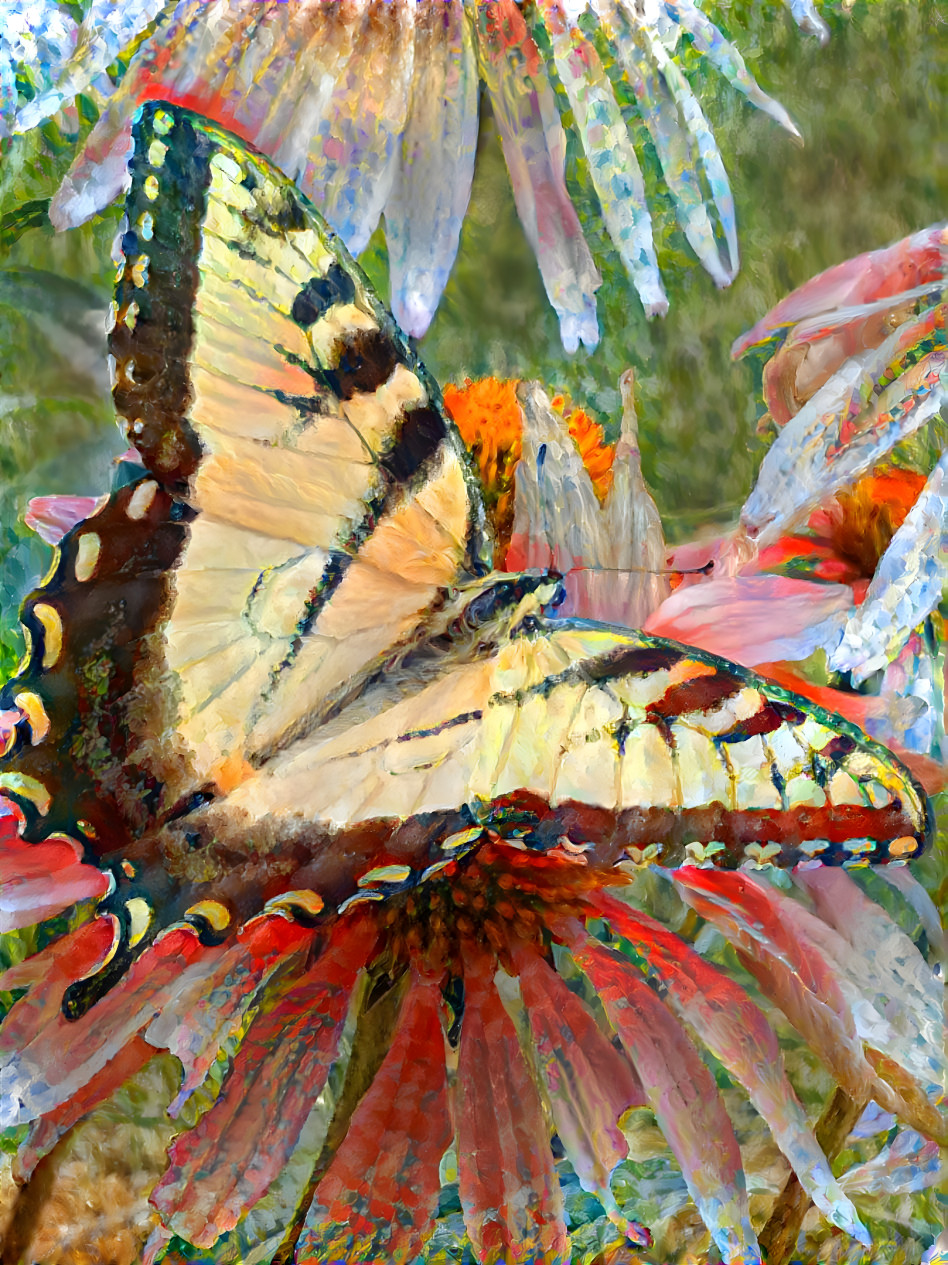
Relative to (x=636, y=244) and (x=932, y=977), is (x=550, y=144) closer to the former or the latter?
(x=636, y=244)

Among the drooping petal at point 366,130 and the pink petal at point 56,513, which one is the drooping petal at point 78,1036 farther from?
the drooping petal at point 366,130

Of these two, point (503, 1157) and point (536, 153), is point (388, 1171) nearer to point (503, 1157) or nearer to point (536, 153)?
point (503, 1157)

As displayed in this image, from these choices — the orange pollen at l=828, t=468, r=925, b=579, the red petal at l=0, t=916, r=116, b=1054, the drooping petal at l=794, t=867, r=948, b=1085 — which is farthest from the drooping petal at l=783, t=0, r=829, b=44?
the red petal at l=0, t=916, r=116, b=1054

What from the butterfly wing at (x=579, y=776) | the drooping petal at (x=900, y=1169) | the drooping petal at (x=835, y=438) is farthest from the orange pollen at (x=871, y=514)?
the drooping petal at (x=900, y=1169)

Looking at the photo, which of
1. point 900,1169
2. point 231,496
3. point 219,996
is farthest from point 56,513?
point 900,1169

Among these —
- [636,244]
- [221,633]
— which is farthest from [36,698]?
[636,244]
